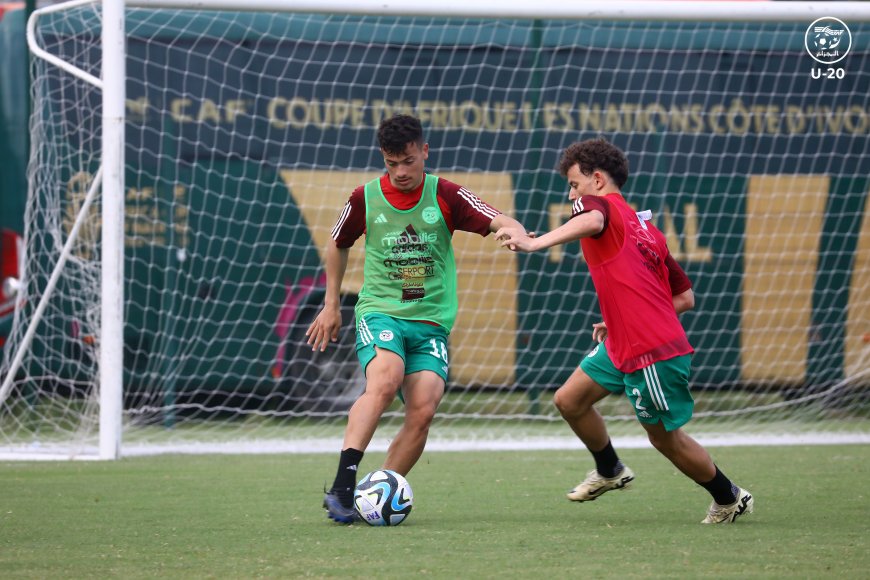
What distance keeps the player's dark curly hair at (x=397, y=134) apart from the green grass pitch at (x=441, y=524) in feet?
5.06

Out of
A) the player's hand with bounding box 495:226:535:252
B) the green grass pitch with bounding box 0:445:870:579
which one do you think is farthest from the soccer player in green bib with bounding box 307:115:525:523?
the green grass pitch with bounding box 0:445:870:579

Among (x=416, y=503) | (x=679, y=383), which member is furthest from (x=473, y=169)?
(x=679, y=383)

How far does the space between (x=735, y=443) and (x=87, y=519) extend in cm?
503

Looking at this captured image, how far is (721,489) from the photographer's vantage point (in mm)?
4953

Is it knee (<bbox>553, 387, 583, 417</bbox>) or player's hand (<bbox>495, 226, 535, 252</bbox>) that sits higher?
player's hand (<bbox>495, 226, 535, 252</bbox>)

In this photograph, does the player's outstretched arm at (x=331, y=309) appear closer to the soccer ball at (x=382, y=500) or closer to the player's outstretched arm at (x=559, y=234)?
the soccer ball at (x=382, y=500)

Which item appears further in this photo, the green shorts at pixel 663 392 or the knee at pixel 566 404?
the knee at pixel 566 404

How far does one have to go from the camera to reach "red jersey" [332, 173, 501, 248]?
5242 millimetres

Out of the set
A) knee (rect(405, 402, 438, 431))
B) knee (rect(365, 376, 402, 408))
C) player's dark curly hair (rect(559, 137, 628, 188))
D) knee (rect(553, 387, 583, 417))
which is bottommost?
knee (rect(405, 402, 438, 431))

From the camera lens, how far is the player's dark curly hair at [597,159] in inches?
200

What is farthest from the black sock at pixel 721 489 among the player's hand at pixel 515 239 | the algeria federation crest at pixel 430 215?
the algeria federation crest at pixel 430 215

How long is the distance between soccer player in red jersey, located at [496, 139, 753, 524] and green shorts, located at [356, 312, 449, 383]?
67cm

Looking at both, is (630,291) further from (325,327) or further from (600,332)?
(325,327)

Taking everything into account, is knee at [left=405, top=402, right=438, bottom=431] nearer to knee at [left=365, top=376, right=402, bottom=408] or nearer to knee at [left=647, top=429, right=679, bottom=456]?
knee at [left=365, top=376, right=402, bottom=408]
